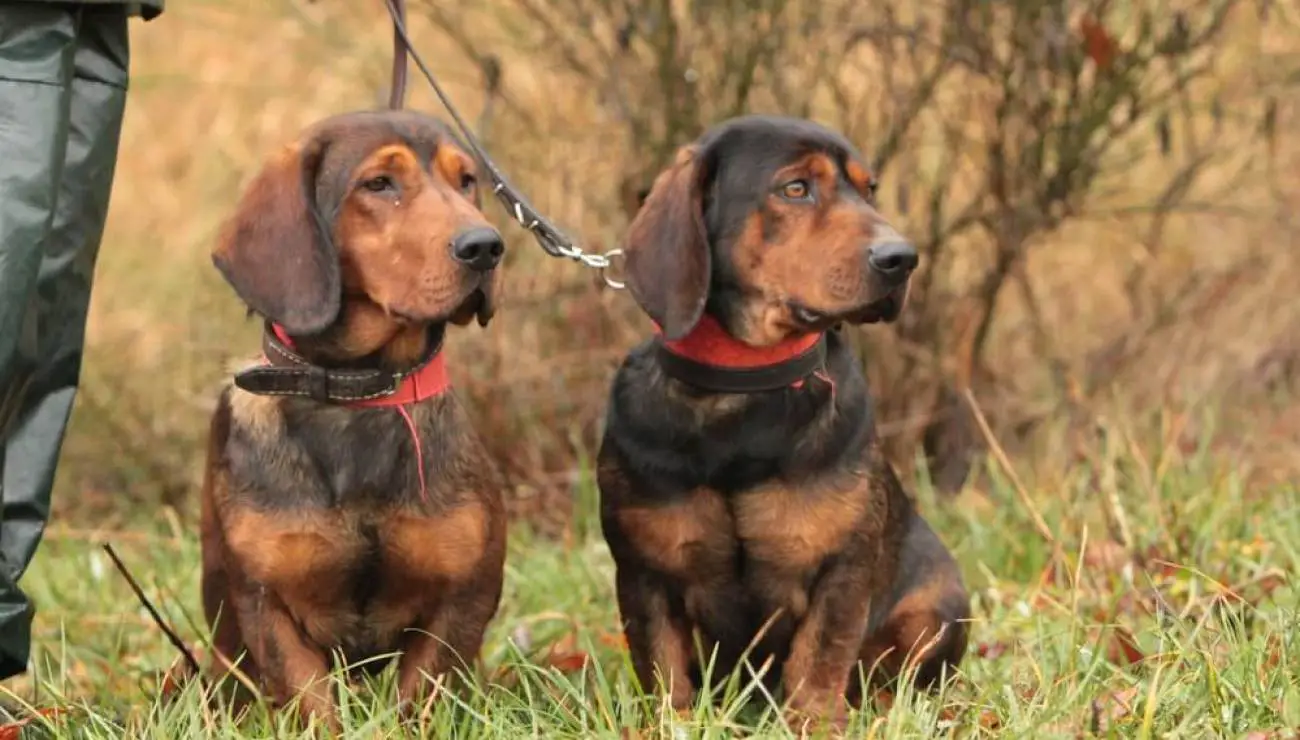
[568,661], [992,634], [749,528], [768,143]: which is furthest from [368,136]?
[992,634]

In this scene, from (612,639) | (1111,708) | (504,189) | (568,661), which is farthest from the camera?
(612,639)

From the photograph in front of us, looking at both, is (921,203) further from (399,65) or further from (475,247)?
(475,247)

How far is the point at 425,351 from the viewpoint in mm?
4465

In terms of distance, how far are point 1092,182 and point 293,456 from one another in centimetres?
391

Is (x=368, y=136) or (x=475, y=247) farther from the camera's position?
(x=368, y=136)

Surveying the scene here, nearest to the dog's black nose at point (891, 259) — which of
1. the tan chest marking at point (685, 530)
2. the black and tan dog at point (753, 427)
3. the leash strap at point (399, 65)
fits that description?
the black and tan dog at point (753, 427)

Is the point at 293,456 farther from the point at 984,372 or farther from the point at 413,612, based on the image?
the point at 984,372

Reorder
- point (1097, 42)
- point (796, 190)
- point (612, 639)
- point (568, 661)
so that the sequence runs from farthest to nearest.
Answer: point (1097, 42)
point (612, 639)
point (568, 661)
point (796, 190)

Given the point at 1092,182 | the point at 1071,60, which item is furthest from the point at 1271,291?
the point at 1071,60

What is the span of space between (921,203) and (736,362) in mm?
3390

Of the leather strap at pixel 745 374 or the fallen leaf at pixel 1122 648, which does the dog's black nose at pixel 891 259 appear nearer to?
the leather strap at pixel 745 374

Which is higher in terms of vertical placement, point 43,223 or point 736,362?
point 43,223

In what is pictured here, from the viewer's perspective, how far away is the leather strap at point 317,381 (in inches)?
171

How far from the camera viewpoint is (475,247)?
4141mm
